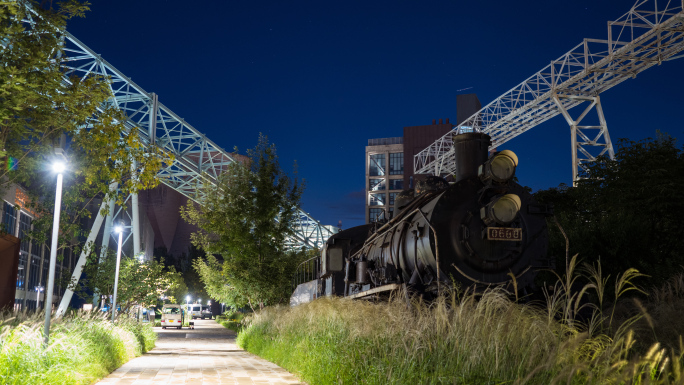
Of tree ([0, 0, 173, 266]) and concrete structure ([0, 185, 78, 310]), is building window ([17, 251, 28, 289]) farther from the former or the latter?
tree ([0, 0, 173, 266])

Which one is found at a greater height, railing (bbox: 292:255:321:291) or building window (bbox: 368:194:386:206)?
building window (bbox: 368:194:386:206)

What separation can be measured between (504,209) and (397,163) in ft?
289

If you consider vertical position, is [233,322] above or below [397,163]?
below

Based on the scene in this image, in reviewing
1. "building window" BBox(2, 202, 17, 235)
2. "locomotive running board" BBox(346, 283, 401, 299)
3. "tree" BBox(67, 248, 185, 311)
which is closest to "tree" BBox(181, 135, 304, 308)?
A: "tree" BBox(67, 248, 185, 311)

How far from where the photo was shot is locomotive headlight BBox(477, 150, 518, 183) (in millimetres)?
9078

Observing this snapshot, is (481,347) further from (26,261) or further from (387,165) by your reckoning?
(387,165)

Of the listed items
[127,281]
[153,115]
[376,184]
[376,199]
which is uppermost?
[376,184]

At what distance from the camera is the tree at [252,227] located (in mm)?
23406

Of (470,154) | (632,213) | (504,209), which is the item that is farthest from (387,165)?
(504,209)

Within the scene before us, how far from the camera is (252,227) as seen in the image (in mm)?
23719

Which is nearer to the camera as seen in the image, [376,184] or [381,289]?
[381,289]

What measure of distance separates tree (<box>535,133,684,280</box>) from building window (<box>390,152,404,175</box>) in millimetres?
73190

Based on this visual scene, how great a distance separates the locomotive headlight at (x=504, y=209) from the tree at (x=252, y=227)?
1546 cm

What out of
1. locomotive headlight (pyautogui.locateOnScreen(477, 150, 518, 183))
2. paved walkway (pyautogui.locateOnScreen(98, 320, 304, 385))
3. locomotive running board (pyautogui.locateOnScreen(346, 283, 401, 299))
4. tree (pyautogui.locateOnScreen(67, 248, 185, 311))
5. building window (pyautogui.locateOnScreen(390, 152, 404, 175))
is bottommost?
paved walkway (pyautogui.locateOnScreen(98, 320, 304, 385))
